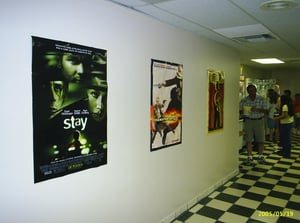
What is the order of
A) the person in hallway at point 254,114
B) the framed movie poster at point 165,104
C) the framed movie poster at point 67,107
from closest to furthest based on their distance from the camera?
the framed movie poster at point 67,107, the framed movie poster at point 165,104, the person in hallway at point 254,114

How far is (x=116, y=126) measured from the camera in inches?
85.5

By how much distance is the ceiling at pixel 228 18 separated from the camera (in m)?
2.13

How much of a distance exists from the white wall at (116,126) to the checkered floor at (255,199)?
0.21m

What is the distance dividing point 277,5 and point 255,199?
255cm

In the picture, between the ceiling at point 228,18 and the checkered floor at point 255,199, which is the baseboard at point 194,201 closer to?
the checkered floor at point 255,199

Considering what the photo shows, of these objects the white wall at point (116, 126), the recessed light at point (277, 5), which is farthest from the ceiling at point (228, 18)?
the white wall at point (116, 126)

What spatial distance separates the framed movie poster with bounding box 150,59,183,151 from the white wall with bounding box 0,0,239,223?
0.30 feet

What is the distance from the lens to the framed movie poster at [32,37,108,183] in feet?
5.26

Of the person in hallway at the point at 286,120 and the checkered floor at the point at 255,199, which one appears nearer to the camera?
the checkered floor at the point at 255,199

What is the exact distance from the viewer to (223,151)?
13.6ft
